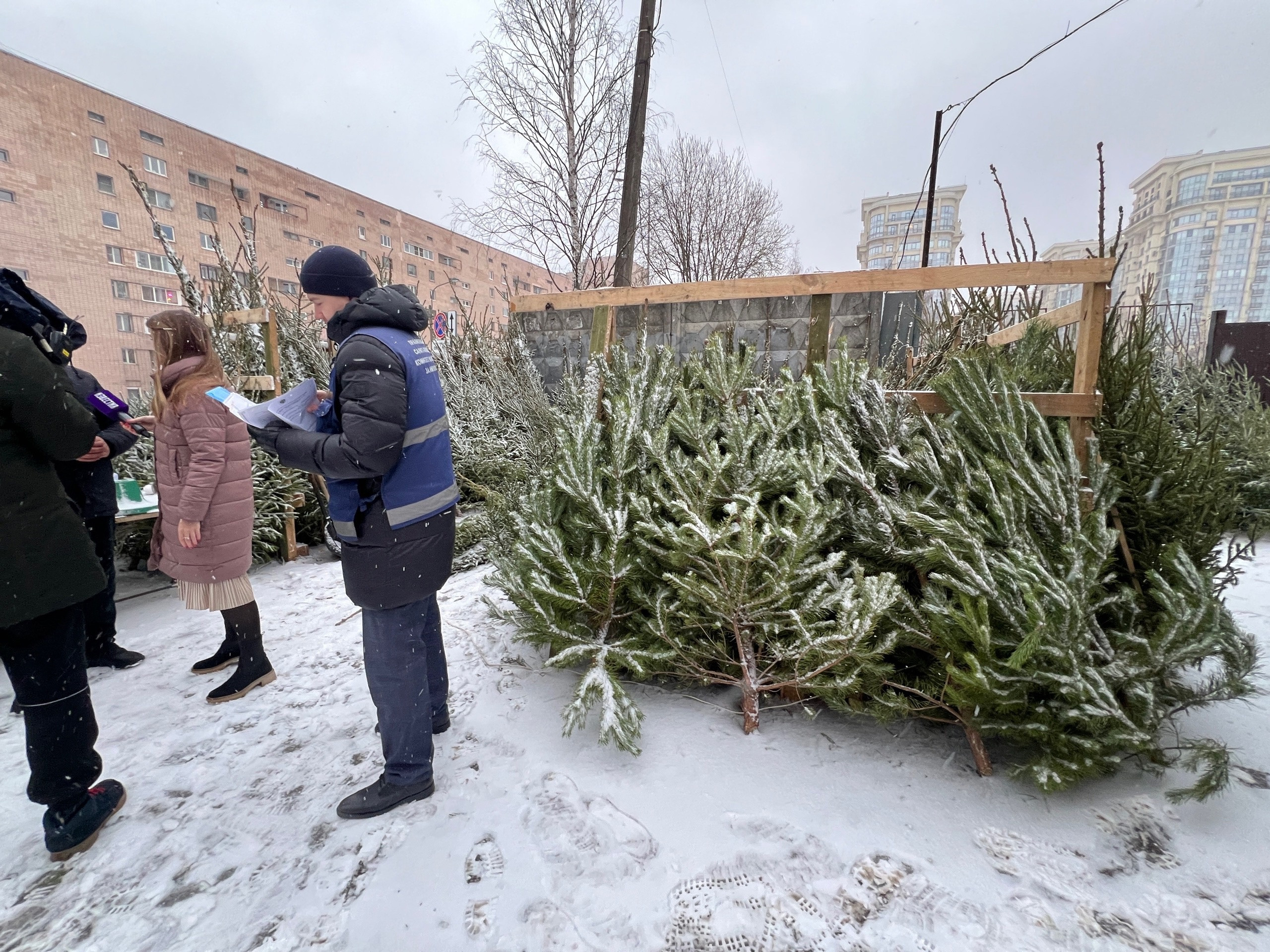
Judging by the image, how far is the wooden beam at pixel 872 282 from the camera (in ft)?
8.74

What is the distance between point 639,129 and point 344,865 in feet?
31.1

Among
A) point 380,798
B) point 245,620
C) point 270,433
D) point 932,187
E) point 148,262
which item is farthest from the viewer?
point 148,262

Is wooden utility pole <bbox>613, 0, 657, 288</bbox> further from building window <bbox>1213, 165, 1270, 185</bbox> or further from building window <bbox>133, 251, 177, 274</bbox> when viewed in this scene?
building window <bbox>1213, 165, 1270, 185</bbox>

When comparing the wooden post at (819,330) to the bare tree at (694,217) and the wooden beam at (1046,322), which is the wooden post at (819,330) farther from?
the bare tree at (694,217)

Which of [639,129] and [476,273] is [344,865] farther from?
[476,273]

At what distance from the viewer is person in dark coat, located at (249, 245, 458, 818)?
1.66m

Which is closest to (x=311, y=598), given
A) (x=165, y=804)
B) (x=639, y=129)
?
(x=165, y=804)

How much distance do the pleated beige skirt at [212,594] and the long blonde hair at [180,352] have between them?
0.86m

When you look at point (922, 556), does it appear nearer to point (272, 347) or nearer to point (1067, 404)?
point (1067, 404)

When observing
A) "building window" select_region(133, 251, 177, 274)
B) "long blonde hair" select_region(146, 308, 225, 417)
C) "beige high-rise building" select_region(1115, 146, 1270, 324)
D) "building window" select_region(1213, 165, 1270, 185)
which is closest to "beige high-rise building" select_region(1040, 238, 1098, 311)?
"long blonde hair" select_region(146, 308, 225, 417)

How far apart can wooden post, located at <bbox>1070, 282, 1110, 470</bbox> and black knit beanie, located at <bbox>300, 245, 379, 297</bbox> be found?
10.1 ft

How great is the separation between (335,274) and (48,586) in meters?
1.36

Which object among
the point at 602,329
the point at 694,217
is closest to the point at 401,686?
the point at 602,329

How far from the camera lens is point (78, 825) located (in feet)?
5.89
